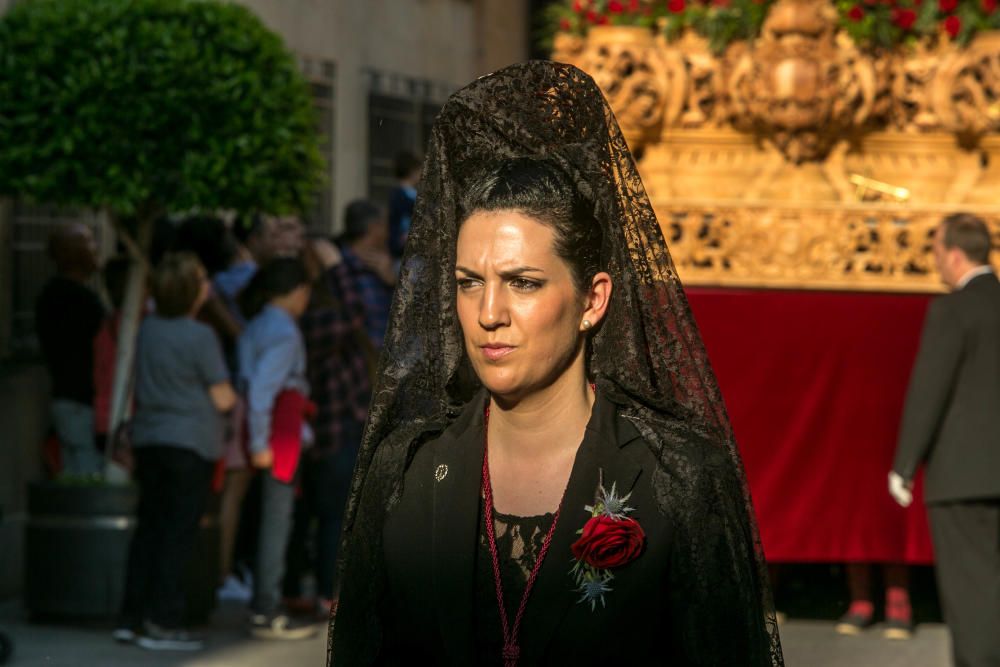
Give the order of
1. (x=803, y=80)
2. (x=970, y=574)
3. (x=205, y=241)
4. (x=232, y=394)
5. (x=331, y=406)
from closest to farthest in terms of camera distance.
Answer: (x=970, y=574) → (x=232, y=394) → (x=331, y=406) → (x=803, y=80) → (x=205, y=241)

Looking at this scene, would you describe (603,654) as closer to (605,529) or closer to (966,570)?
(605,529)

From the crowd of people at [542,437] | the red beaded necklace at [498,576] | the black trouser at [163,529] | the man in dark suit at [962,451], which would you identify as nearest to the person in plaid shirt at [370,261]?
the black trouser at [163,529]

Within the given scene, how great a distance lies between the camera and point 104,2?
26.7ft

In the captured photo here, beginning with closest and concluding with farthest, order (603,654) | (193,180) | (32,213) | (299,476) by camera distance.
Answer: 1. (603,654)
2. (193,180)
3. (299,476)
4. (32,213)

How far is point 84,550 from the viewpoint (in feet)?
27.5

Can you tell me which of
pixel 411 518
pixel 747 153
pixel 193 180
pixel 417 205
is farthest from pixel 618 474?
pixel 747 153

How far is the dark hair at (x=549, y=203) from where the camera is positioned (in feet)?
9.49

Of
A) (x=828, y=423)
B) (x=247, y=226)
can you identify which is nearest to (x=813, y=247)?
(x=828, y=423)

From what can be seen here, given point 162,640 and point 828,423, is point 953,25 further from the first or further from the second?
point 162,640

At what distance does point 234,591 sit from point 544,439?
691 cm

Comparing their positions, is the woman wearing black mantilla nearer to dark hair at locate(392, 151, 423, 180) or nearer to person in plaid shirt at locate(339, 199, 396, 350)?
person in plaid shirt at locate(339, 199, 396, 350)

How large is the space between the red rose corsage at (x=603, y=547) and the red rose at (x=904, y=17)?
6.60 m

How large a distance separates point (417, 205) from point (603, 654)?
0.82 m

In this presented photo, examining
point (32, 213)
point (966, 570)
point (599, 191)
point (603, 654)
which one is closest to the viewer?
point (603, 654)
